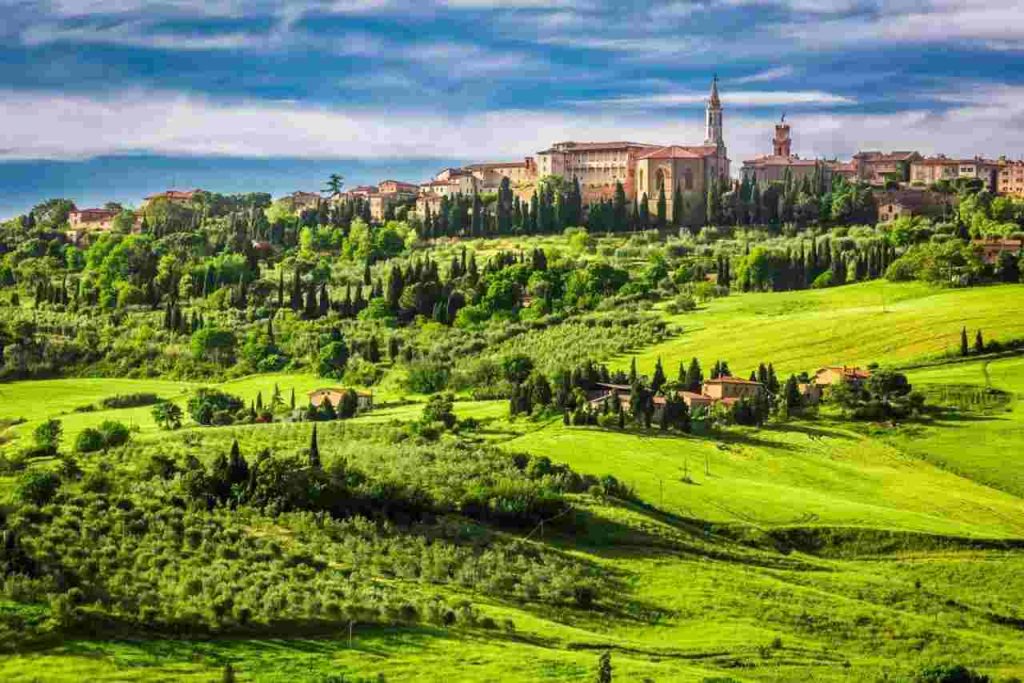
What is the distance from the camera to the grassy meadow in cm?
4234

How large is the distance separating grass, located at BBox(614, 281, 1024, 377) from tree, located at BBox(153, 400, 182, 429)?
32646 millimetres

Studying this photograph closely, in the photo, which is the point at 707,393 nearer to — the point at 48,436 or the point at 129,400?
the point at 48,436

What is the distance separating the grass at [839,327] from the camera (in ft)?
333

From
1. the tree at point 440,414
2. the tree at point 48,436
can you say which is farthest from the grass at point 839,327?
the tree at point 48,436

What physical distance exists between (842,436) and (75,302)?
87.4m

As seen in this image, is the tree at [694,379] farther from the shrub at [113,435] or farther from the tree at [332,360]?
the shrub at [113,435]

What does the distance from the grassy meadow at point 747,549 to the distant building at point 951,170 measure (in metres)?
88.8

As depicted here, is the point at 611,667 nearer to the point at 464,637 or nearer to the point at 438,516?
the point at 464,637

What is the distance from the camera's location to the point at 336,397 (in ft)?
328

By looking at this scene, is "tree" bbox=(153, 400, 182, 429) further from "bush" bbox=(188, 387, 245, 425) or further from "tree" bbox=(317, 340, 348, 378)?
"tree" bbox=(317, 340, 348, 378)

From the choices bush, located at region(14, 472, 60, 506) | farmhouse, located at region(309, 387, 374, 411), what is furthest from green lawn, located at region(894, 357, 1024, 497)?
bush, located at region(14, 472, 60, 506)

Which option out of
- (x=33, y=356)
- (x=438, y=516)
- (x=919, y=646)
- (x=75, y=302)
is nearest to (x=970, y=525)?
(x=919, y=646)

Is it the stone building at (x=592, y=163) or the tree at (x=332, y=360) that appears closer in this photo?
the tree at (x=332, y=360)

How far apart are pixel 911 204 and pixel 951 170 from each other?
29.7 meters
